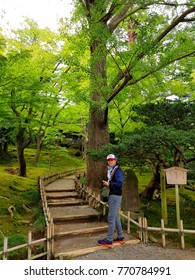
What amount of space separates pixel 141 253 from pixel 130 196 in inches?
109

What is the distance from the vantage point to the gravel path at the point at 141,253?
479cm

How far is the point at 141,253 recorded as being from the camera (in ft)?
16.6

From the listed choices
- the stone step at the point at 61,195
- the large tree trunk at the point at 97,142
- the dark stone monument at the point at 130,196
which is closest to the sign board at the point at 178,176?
the dark stone monument at the point at 130,196

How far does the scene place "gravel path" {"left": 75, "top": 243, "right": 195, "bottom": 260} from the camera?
479 cm

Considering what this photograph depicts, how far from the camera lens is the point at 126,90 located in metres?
9.88

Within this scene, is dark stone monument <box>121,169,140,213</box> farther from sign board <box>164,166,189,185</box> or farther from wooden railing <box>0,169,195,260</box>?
sign board <box>164,166,189,185</box>

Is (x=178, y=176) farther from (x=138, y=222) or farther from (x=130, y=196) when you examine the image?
(x=130, y=196)

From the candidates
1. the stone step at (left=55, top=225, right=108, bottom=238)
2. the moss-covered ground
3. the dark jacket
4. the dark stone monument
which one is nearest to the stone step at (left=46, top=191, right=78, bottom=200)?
the moss-covered ground

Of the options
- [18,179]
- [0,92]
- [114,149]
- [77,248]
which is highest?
[0,92]

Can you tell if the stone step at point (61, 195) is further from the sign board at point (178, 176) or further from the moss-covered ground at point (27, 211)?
the sign board at point (178, 176)

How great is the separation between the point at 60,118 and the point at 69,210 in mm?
9188

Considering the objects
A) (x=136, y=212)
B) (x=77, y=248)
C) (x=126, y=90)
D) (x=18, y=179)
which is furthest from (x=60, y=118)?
(x=77, y=248)

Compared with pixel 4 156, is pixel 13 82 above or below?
above
